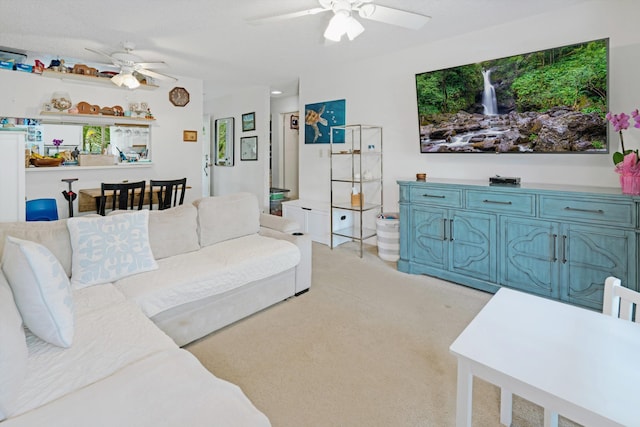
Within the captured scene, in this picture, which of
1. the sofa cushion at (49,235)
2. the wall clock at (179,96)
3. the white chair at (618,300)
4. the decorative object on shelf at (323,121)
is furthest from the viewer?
the wall clock at (179,96)

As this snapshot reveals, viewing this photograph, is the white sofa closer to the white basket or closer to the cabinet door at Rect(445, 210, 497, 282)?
the white basket

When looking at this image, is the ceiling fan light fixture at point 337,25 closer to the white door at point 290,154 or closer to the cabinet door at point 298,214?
the cabinet door at point 298,214

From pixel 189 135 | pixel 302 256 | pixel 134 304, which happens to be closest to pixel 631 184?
pixel 302 256

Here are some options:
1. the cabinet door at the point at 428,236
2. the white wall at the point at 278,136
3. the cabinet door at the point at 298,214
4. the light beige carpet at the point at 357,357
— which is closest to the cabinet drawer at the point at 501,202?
the cabinet door at the point at 428,236

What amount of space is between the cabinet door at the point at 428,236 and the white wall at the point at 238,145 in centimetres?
352

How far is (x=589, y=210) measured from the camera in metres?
2.50

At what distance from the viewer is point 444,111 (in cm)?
349

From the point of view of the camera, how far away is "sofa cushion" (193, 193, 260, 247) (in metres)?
2.84

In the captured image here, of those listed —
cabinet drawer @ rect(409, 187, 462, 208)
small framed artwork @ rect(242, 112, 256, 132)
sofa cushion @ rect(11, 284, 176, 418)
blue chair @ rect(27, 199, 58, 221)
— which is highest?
small framed artwork @ rect(242, 112, 256, 132)

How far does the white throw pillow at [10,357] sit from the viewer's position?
40.4 inches

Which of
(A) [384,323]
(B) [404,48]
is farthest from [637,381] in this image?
(B) [404,48]

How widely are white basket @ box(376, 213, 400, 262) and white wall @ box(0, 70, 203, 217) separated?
3.26 m

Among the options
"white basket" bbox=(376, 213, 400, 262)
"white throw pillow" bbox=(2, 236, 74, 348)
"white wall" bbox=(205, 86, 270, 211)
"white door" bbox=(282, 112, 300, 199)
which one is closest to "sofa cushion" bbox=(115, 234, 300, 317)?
"white throw pillow" bbox=(2, 236, 74, 348)

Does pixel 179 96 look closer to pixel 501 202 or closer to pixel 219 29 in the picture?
pixel 219 29
